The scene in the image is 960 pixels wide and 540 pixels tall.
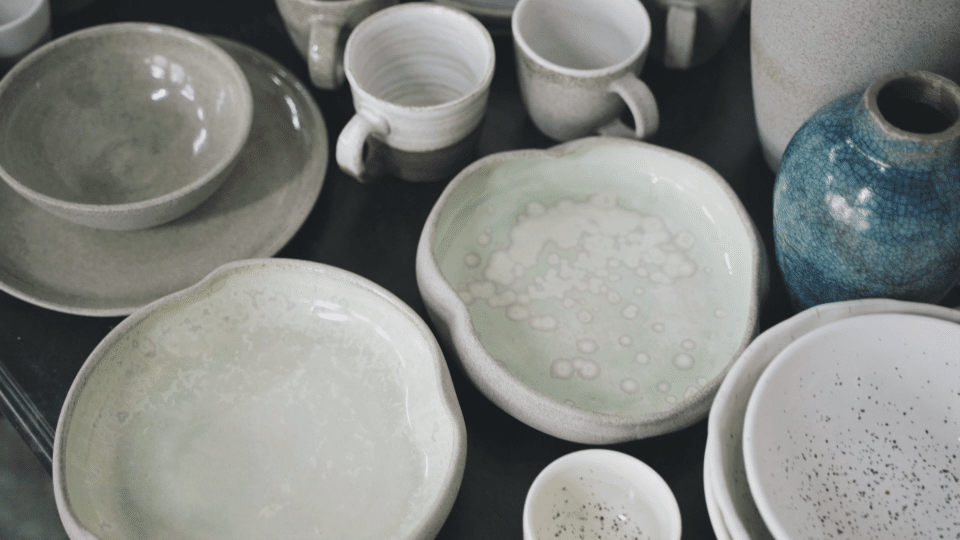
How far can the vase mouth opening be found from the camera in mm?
495

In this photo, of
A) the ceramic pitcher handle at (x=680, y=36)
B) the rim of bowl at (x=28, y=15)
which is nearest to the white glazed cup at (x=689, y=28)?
the ceramic pitcher handle at (x=680, y=36)

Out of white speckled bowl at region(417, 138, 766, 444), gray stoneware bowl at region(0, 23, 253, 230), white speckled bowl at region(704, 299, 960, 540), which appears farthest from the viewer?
gray stoneware bowl at region(0, 23, 253, 230)

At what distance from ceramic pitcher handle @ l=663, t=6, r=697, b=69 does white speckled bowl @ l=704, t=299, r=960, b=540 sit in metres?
0.34

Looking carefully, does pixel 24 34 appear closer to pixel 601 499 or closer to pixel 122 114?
pixel 122 114

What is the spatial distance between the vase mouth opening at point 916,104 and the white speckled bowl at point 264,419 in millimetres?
340

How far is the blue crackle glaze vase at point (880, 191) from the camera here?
1.63 feet

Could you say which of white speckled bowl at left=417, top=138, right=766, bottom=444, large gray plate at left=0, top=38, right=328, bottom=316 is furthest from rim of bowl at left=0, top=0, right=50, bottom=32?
white speckled bowl at left=417, top=138, right=766, bottom=444

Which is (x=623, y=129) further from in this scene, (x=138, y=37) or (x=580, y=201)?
(x=138, y=37)

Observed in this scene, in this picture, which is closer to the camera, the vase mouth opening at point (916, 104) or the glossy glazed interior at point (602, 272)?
the vase mouth opening at point (916, 104)

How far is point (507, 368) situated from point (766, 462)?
7.6 inches

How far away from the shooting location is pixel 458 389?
2.09ft

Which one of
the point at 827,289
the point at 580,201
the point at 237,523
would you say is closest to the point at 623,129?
the point at 580,201

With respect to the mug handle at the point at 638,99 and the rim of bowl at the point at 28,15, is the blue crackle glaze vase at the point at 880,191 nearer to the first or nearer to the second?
the mug handle at the point at 638,99

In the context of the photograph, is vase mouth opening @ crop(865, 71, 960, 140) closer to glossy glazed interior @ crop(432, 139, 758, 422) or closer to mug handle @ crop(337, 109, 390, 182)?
glossy glazed interior @ crop(432, 139, 758, 422)
